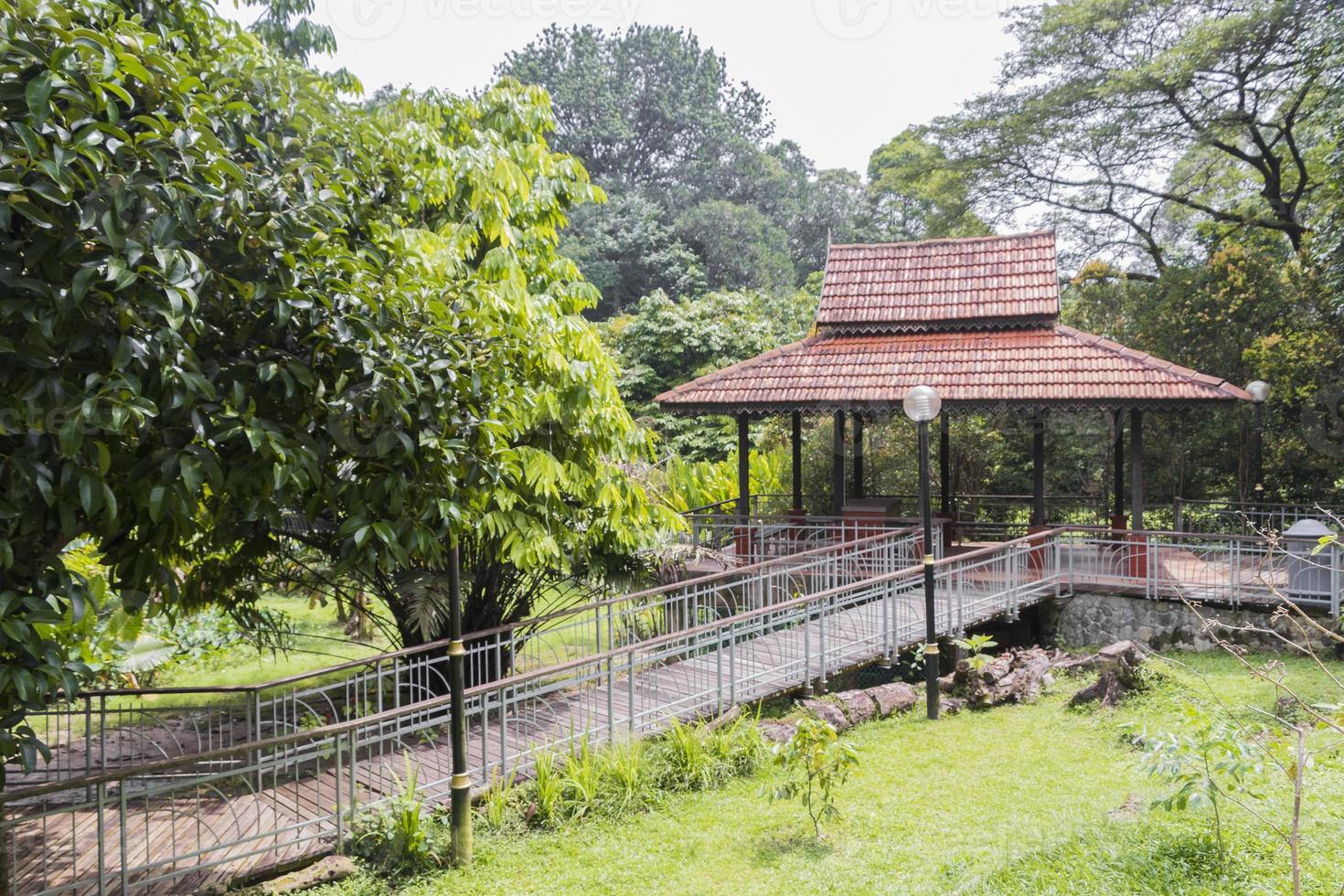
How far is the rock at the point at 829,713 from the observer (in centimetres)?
842

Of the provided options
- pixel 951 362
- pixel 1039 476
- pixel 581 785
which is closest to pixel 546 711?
pixel 581 785

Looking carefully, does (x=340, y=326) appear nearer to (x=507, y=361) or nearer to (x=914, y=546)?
(x=507, y=361)

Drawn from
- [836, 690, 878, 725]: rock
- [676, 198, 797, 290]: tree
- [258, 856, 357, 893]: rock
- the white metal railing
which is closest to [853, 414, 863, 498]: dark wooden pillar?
the white metal railing

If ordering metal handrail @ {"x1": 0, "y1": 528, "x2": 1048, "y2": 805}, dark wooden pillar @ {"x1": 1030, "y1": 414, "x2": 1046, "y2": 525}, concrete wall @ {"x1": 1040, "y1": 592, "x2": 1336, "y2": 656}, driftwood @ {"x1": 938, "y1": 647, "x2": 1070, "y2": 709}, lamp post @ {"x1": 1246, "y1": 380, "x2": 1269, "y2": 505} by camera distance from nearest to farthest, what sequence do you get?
metal handrail @ {"x1": 0, "y1": 528, "x2": 1048, "y2": 805}
driftwood @ {"x1": 938, "y1": 647, "x2": 1070, "y2": 709}
concrete wall @ {"x1": 1040, "y1": 592, "x2": 1336, "y2": 656}
lamp post @ {"x1": 1246, "y1": 380, "x2": 1269, "y2": 505}
dark wooden pillar @ {"x1": 1030, "y1": 414, "x2": 1046, "y2": 525}

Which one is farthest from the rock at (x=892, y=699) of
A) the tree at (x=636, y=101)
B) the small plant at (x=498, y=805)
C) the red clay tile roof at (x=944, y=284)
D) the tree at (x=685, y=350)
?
the tree at (x=636, y=101)

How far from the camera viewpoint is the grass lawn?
196 inches

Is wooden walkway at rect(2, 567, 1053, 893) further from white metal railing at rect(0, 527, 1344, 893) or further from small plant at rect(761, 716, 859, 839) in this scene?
small plant at rect(761, 716, 859, 839)

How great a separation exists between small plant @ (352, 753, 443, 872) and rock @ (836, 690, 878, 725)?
4.38 meters

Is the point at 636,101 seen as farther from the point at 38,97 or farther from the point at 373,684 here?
the point at 38,97

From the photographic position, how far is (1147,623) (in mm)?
11984

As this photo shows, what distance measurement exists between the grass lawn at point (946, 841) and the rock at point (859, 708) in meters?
0.99

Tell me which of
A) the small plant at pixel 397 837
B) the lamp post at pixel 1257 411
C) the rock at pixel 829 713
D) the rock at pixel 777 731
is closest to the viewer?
A: the small plant at pixel 397 837

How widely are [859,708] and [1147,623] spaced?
5466mm

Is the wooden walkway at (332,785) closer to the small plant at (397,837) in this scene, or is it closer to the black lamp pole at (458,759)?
the small plant at (397,837)
